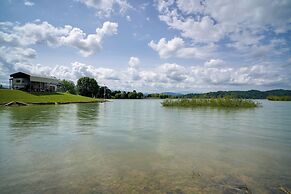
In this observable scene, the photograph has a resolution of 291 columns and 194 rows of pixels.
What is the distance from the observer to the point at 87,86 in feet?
404

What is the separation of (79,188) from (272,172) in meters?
6.58

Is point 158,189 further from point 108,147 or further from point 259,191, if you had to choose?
point 108,147

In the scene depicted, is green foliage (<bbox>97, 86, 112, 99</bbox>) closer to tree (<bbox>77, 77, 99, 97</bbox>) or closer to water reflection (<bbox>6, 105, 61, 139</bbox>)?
tree (<bbox>77, 77, 99, 97</bbox>)

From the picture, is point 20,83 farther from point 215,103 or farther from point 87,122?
point 215,103

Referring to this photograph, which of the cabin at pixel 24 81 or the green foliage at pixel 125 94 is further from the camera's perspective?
the green foliage at pixel 125 94

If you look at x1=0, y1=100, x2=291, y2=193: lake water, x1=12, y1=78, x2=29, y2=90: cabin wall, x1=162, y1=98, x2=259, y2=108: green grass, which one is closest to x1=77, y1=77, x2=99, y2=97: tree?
x1=12, y1=78, x2=29, y2=90: cabin wall

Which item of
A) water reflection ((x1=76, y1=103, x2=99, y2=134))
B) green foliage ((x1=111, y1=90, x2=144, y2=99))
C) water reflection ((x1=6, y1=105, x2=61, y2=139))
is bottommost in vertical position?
water reflection ((x1=76, y1=103, x2=99, y2=134))

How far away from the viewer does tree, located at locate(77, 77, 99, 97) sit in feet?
400

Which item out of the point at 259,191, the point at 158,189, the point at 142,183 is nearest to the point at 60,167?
the point at 142,183

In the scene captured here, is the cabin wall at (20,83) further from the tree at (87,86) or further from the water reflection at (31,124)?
the water reflection at (31,124)

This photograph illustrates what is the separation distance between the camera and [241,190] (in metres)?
6.14

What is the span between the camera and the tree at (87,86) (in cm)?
12206

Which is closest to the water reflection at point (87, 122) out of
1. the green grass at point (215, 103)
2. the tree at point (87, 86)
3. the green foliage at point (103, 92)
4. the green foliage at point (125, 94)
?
the green grass at point (215, 103)

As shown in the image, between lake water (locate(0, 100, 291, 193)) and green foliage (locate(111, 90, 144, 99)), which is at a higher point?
green foliage (locate(111, 90, 144, 99))
